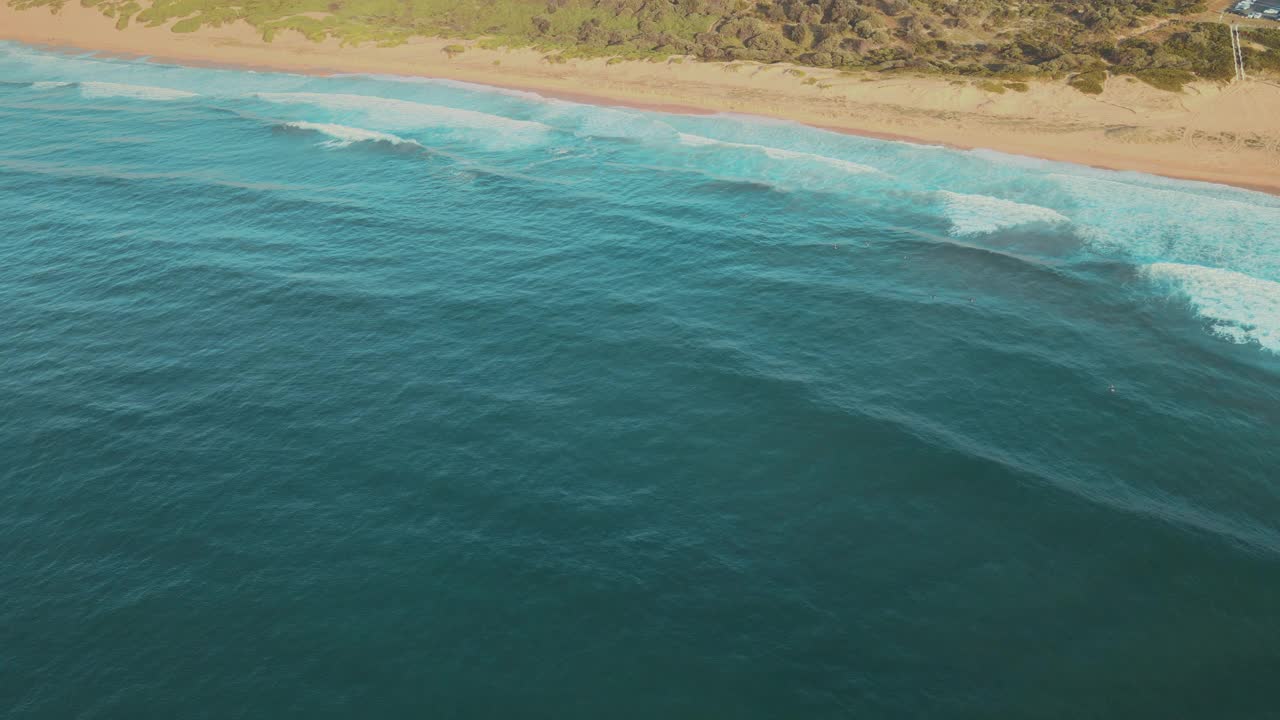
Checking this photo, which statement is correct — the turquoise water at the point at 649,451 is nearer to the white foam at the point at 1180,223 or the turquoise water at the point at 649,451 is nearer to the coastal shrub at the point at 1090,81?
the white foam at the point at 1180,223

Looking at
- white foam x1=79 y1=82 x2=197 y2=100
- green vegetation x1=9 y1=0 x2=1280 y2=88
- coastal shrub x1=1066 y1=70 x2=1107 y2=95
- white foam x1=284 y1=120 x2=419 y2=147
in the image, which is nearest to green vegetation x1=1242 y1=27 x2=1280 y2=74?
green vegetation x1=9 y1=0 x2=1280 y2=88

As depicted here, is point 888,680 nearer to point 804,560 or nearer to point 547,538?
point 804,560

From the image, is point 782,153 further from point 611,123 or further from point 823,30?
point 823,30

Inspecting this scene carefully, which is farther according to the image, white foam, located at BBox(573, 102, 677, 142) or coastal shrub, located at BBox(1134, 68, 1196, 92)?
white foam, located at BBox(573, 102, 677, 142)

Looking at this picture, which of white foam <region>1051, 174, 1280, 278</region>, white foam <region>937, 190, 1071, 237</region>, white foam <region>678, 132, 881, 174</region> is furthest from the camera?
white foam <region>678, 132, 881, 174</region>

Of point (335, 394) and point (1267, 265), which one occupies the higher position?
point (1267, 265)

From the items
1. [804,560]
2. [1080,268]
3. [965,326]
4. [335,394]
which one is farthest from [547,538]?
[1080,268]

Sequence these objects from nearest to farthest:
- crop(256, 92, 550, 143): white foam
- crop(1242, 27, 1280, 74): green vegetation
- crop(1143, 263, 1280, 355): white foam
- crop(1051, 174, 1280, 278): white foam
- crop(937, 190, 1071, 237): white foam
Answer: crop(1143, 263, 1280, 355): white foam, crop(1051, 174, 1280, 278): white foam, crop(937, 190, 1071, 237): white foam, crop(1242, 27, 1280, 74): green vegetation, crop(256, 92, 550, 143): white foam

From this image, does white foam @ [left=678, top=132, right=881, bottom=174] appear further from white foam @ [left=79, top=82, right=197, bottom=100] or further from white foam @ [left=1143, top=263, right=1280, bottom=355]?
white foam @ [left=79, top=82, right=197, bottom=100]
